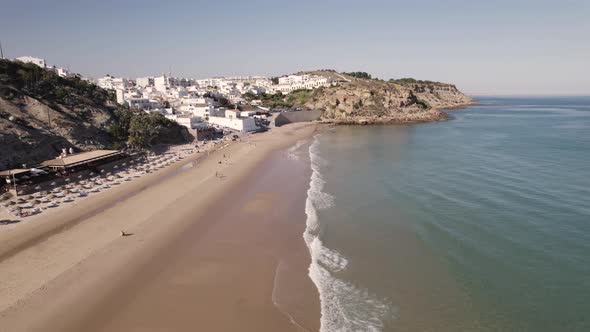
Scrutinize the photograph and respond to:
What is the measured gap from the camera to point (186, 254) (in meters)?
17.4

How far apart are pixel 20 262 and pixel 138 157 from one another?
24051 millimetres

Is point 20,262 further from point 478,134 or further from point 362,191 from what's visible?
point 478,134

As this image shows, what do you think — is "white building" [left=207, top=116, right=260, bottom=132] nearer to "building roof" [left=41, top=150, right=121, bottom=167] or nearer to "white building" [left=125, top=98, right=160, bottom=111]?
"white building" [left=125, top=98, right=160, bottom=111]

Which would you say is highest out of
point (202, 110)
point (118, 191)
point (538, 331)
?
point (202, 110)

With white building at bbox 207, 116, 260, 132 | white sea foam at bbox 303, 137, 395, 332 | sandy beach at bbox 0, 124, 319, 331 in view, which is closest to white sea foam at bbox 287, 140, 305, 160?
white building at bbox 207, 116, 260, 132

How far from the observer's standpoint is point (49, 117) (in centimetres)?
3741

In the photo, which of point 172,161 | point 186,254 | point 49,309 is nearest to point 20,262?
point 49,309

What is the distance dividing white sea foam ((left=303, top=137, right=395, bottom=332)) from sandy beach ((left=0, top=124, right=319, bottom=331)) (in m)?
0.43

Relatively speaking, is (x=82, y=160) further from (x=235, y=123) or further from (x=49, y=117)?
(x=235, y=123)

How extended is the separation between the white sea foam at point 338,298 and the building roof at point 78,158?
2222 centimetres

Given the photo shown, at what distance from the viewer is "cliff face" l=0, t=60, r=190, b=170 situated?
103 ft

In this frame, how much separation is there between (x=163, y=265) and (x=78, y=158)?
21.1 m

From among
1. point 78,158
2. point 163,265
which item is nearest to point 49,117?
point 78,158

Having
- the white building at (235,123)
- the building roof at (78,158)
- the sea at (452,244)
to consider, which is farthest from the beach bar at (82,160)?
the white building at (235,123)
